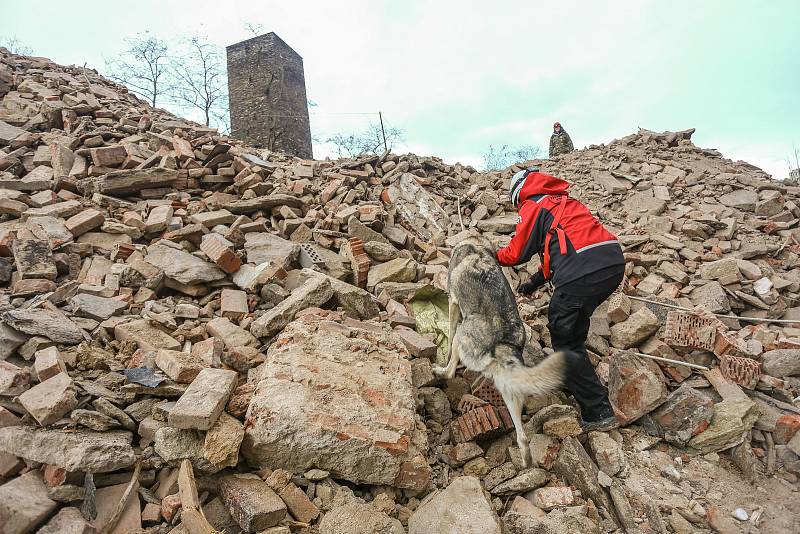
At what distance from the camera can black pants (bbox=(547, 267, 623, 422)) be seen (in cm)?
301

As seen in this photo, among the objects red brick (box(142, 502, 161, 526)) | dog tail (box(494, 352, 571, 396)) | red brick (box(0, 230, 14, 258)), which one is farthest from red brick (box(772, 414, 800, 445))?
red brick (box(0, 230, 14, 258))

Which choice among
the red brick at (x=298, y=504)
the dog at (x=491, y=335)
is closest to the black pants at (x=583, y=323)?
the dog at (x=491, y=335)

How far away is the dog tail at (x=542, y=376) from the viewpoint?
2.50 m

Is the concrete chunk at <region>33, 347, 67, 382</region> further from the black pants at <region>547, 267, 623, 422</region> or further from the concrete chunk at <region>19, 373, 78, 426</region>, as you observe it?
the black pants at <region>547, 267, 623, 422</region>

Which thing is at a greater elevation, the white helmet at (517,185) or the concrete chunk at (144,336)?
the white helmet at (517,185)

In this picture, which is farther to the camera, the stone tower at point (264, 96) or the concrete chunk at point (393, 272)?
the stone tower at point (264, 96)

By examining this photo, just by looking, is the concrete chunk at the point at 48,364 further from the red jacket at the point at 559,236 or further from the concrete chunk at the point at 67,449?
the red jacket at the point at 559,236

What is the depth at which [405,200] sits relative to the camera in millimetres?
6641

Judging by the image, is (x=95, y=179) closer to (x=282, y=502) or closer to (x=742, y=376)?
(x=282, y=502)

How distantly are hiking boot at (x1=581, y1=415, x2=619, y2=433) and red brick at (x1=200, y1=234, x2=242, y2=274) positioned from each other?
382cm

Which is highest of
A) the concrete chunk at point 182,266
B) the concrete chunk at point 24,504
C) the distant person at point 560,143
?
the distant person at point 560,143

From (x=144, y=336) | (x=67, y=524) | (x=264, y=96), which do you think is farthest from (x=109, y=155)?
(x=264, y=96)

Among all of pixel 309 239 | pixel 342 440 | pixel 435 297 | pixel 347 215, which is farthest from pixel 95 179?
pixel 342 440

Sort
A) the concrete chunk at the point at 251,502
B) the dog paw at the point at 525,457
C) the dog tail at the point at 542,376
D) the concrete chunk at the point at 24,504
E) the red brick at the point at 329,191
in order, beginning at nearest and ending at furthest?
1. the concrete chunk at the point at 24,504
2. the concrete chunk at the point at 251,502
3. the dog tail at the point at 542,376
4. the dog paw at the point at 525,457
5. the red brick at the point at 329,191
